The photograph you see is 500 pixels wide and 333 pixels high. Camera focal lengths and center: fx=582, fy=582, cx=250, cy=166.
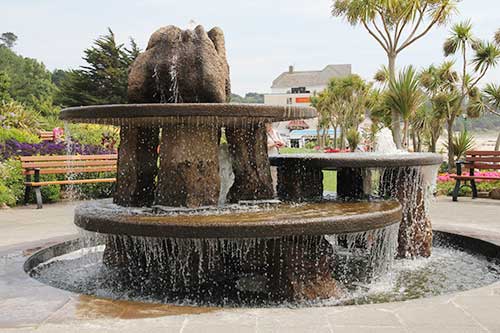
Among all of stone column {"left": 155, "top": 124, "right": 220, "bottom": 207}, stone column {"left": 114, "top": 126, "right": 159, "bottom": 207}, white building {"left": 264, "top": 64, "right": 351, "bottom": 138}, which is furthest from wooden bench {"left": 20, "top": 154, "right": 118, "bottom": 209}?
white building {"left": 264, "top": 64, "right": 351, "bottom": 138}

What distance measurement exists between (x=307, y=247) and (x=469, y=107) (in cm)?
2279

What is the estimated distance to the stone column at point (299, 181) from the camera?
20.4 ft

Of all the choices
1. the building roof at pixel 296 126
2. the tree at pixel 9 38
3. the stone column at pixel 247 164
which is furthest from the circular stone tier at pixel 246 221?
the tree at pixel 9 38

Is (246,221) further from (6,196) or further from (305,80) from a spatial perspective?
(305,80)

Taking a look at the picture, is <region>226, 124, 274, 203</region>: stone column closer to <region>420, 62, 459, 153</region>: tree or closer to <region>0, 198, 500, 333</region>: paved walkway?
<region>0, 198, 500, 333</region>: paved walkway

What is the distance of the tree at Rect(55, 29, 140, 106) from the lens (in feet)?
→ 131

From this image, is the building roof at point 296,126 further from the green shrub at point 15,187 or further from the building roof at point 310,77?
the green shrub at point 15,187

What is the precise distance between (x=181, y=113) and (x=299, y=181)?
2.03 meters

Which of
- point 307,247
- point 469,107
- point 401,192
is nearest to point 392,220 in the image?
point 307,247

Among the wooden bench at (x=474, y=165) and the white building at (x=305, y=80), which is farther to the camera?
the white building at (x=305, y=80)

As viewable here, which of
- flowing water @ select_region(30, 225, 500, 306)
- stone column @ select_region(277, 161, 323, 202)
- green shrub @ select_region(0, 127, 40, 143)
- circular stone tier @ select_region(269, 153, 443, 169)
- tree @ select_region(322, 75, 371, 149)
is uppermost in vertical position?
tree @ select_region(322, 75, 371, 149)

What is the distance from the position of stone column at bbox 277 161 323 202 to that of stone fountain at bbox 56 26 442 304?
0.01 m

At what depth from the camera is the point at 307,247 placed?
4.75 m

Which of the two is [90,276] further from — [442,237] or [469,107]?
[469,107]
